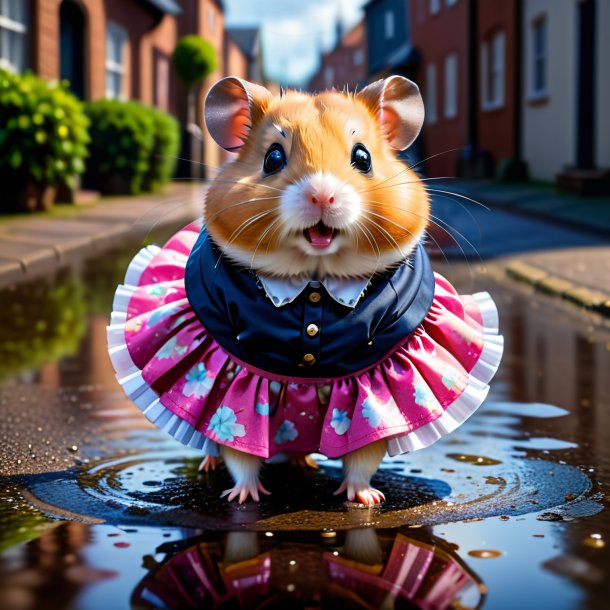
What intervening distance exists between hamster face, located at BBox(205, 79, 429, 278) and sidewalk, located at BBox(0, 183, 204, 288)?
13.8 ft

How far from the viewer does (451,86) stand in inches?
1108

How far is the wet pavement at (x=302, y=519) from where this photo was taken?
2.62 meters

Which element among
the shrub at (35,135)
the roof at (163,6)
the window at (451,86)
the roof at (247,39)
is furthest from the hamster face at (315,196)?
the roof at (247,39)

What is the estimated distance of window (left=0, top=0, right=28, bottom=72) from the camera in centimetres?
1614

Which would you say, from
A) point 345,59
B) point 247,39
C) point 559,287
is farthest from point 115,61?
point 345,59

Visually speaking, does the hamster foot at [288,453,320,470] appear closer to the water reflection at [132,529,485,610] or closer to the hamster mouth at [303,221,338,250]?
the water reflection at [132,529,485,610]

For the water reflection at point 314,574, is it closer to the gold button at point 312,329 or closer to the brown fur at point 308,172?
the gold button at point 312,329

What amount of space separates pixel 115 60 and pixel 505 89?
26.7 feet

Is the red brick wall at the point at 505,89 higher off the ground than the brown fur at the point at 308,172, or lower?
higher

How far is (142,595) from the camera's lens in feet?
8.44

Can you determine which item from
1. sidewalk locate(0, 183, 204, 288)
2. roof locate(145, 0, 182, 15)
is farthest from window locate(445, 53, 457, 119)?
sidewalk locate(0, 183, 204, 288)

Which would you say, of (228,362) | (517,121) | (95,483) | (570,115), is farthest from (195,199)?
(517,121)

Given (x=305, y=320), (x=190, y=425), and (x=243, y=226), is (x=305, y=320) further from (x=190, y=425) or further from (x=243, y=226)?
(x=190, y=425)

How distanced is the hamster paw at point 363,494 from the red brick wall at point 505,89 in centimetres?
2002
